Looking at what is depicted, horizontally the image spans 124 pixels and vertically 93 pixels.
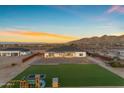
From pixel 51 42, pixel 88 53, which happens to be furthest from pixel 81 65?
pixel 51 42

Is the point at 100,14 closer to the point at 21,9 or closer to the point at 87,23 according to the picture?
the point at 87,23

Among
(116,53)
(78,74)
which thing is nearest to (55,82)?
(78,74)

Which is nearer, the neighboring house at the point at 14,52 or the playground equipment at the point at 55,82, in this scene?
the playground equipment at the point at 55,82

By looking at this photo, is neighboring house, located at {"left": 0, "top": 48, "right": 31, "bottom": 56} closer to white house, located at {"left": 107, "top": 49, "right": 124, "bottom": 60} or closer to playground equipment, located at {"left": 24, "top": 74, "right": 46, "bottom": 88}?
playground equipment, located at {"left": 24, "top": 74, "right": 46, "bottom": 88}

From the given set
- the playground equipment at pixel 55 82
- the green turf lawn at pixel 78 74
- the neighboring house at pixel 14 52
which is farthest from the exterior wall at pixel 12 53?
the playground equipment at pixel 55 82

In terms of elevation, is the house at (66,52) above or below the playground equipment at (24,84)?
above

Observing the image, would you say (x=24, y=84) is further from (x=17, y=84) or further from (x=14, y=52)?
(x=14, y=52)

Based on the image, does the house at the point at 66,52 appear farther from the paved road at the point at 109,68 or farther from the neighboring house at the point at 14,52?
the neighboring house at the point at 14,52

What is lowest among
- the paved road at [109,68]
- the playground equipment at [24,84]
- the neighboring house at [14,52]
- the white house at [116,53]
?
the playground equipment at [24,84]
